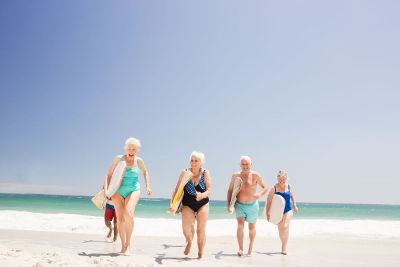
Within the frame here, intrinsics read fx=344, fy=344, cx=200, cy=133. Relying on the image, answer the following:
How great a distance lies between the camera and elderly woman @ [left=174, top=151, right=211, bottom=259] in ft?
19.5

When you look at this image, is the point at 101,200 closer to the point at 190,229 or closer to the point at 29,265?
the point at 190,229

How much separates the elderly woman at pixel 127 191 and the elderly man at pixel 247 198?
198 centimetres

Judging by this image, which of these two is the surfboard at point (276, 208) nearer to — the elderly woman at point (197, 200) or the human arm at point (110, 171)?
the elderly woman at point (197, 200)

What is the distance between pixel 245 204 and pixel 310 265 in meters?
1.64

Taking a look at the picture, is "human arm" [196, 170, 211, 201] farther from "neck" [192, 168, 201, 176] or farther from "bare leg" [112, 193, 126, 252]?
"bare leg" [112, 193, 126, 252]

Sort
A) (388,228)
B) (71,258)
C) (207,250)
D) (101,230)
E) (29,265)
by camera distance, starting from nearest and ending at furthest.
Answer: (29,265) → (71,258) → (207,250) → (101,230) → (388,228)

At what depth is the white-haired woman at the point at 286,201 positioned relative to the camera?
25.0 ft

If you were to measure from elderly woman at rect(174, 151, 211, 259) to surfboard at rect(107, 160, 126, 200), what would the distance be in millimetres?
1004

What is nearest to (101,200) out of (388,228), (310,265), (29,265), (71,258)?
(71,258)

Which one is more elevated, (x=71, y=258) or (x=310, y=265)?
(x=71, y=258)

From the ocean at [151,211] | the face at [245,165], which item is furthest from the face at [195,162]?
the ocean at [151,211]

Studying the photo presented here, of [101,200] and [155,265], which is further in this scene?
[101,200]

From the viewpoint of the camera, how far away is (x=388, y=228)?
49.2 ft

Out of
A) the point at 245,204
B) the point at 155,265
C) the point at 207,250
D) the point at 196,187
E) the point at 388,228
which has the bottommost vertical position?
the point at 388,228
